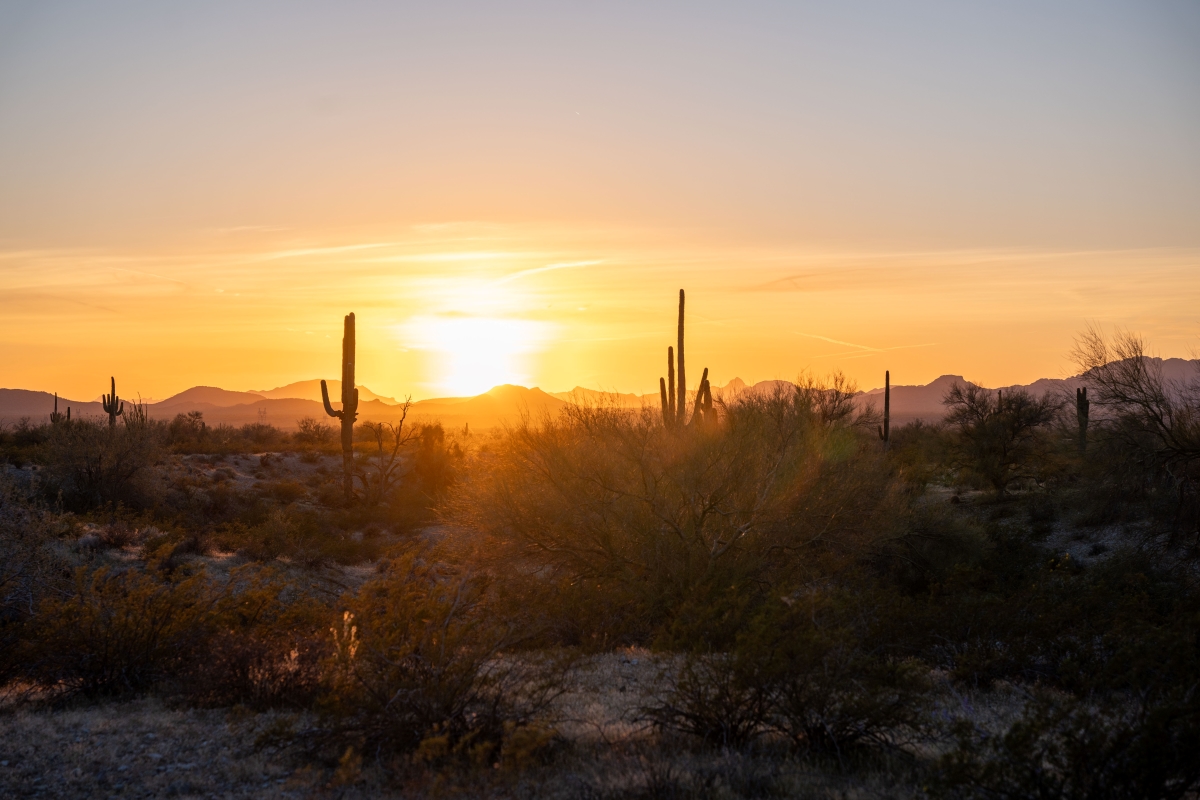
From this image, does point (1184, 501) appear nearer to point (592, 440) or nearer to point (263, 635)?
point (592, 440)

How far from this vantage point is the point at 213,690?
8.42 meters

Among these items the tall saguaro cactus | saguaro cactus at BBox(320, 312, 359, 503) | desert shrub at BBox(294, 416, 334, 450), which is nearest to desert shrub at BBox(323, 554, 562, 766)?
the tall saguaro cactus

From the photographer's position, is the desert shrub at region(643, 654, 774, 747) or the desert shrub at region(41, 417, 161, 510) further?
the desert shrub at region(41, 417, 161, 510)

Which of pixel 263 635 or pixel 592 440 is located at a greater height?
pixel 592 440

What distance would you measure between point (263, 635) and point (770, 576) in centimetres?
783

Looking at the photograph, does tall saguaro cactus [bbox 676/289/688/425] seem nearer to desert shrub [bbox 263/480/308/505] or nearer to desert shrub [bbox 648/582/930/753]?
desert shrub [bbox 263/480/308/505]

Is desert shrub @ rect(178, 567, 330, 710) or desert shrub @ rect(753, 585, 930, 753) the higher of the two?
desert shrub @ rect(753, 585, 930, 753)

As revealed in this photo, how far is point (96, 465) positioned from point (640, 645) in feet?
65.4

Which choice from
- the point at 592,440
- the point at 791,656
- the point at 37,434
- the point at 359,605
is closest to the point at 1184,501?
the point at 592,440

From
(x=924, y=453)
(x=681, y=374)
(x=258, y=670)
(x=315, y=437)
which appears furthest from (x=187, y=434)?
(x=258, y=670)

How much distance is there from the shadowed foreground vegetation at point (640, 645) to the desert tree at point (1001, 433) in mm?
15126

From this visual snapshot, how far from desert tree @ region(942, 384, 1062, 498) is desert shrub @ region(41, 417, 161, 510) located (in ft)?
94.7

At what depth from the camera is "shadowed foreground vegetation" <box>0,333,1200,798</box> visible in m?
6.16

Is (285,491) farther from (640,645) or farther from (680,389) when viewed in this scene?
(640,645)
